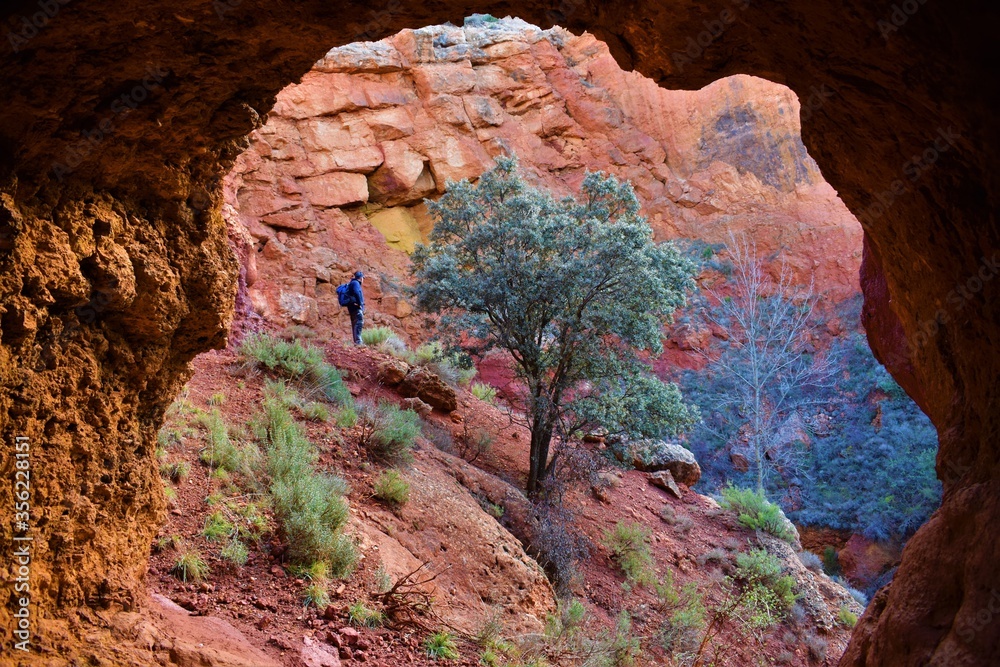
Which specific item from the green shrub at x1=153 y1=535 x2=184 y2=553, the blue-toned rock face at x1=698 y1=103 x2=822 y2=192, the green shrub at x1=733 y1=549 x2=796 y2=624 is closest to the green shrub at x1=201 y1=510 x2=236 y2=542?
the green shrub at x1=153 y1=535 x2=184 y2=553

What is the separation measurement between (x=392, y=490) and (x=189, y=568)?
2864 mm

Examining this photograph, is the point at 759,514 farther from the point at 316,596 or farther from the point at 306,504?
the point at 316,596

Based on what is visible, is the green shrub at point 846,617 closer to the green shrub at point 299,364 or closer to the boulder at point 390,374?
the boulder at point 390,374

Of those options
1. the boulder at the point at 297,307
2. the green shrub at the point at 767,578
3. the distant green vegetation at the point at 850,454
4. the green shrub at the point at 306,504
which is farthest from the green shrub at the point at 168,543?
the distant green vegetation at the point at 850,454

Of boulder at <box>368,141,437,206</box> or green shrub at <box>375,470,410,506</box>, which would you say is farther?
boulder at <box>368,141,437,206</box>

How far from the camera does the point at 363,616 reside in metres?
5.34

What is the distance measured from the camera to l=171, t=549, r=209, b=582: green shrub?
4945 millimetres

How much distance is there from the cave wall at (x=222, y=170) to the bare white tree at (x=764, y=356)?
1511 centimetres

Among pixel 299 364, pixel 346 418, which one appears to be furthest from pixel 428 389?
pixel 346 418

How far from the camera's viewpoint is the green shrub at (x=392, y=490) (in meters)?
7.64

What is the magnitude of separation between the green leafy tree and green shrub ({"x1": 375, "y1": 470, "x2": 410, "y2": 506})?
3.07m

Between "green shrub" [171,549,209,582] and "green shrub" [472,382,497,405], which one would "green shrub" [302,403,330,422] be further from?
"green shrub" [472,382,497,405]

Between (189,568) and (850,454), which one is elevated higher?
(850,454)

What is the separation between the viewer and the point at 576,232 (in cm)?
1055
